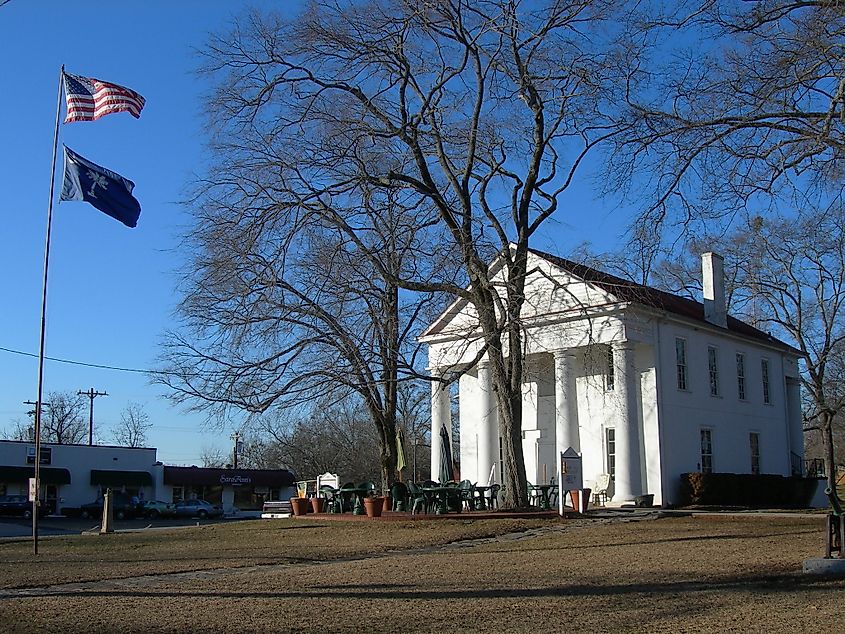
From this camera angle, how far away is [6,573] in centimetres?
1461

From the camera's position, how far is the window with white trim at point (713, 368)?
34594mm

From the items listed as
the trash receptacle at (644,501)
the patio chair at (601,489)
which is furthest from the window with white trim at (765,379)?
the trash receptacle at (644,501)

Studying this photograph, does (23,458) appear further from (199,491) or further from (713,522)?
(713,522)

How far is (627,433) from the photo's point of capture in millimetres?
30844

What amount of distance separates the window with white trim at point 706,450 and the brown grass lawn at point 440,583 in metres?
12.4

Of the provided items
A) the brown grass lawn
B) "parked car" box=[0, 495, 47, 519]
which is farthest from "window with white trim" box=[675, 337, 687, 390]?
"parked car" box=[0, 495, 47, 519]

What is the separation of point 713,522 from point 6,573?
1647 cm

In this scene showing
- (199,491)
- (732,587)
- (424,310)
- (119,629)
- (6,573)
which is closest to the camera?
(119,629)

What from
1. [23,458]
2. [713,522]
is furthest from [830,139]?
[23,458]

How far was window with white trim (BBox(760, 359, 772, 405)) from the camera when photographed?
37688mm

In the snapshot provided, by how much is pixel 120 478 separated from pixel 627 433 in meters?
39.6

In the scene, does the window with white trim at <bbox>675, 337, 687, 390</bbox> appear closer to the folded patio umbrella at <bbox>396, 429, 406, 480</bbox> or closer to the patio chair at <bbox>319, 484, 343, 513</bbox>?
the folded patio umbrella at <bbox>396, 429, 406, 480</bbox>

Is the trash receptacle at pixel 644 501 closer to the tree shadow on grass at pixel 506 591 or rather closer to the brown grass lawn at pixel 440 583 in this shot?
the brown grass lawn at pixel 440 583

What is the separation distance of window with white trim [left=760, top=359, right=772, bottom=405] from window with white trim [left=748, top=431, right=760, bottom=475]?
1743 mm
